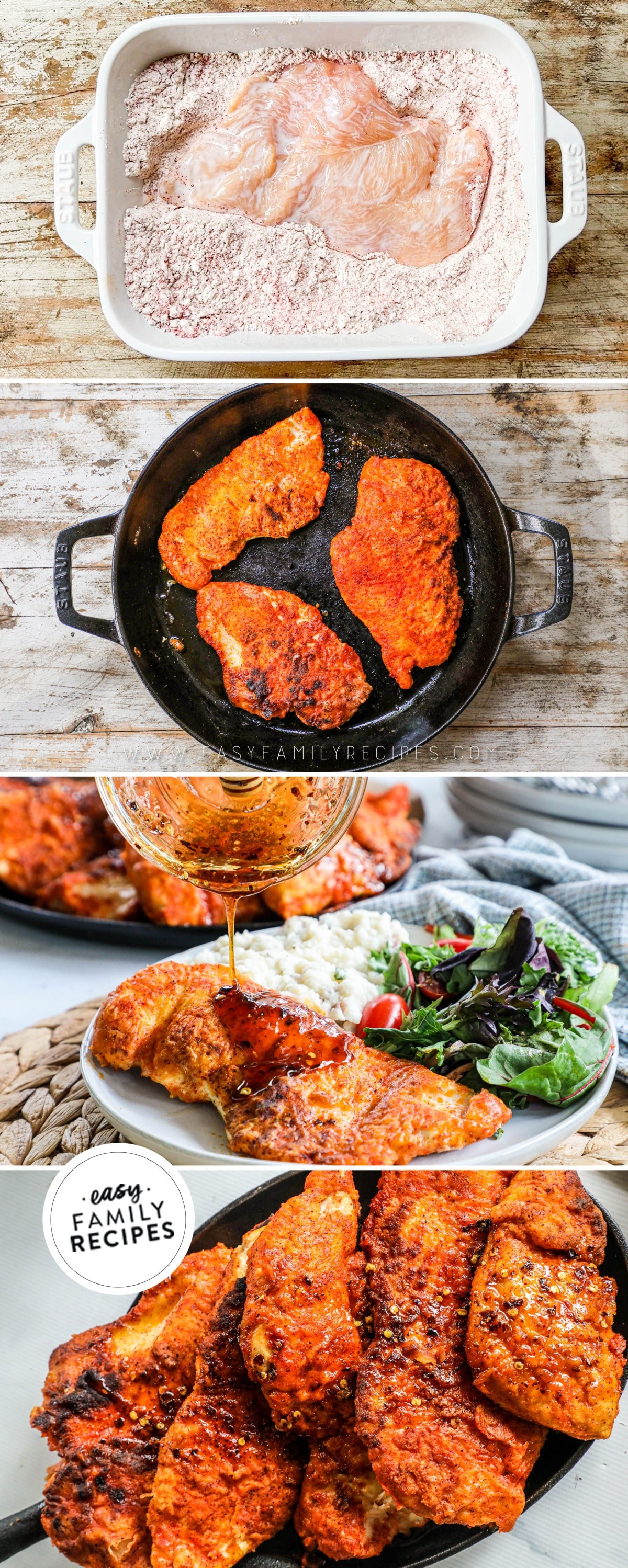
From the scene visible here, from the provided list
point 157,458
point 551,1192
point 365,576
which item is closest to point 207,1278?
point 551,1192

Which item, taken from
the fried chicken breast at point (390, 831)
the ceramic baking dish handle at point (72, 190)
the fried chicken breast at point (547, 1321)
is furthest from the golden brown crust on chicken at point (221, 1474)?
the ceramic baking dish handle at point (72, 190)

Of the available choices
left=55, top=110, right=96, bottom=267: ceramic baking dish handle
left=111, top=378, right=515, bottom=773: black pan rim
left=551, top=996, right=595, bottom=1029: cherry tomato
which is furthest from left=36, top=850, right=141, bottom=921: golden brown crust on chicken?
left=55, top=110, right=96, bottom=267: ceramic baking dish handle

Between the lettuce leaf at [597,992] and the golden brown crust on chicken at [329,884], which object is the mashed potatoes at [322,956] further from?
the lettuce leaf at [597,992]

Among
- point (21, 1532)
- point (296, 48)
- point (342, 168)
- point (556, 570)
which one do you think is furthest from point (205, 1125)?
point (296, 48)

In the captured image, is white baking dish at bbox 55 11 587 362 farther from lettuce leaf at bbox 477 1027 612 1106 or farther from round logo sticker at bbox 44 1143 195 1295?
round logo sticker at bbox 44 1143 195 1295

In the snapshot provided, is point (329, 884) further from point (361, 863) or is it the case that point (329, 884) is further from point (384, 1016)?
point (384, 1016)

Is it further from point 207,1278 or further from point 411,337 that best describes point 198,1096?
point 411,337
